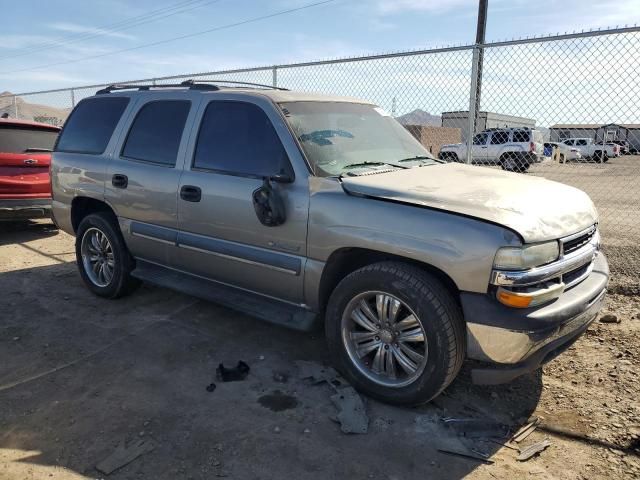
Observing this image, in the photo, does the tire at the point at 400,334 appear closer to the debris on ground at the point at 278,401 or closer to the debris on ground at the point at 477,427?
the debris on ground at the point at 477,427

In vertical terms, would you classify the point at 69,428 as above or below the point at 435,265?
below

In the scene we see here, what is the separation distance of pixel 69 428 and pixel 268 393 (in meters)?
1.19

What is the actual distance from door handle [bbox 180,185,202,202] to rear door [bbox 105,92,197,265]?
10 cm

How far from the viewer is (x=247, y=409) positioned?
3188 millimetres

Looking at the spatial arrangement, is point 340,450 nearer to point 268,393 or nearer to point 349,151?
point 268,393

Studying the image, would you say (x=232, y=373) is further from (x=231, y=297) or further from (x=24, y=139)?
(x=24, y=139)

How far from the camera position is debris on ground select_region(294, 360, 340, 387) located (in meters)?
3.52

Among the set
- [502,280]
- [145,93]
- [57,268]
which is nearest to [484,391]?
[502,280]

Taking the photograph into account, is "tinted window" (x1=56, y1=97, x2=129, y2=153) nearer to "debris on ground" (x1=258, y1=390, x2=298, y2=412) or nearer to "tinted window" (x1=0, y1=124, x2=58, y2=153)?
"tinted window" (x1=0, y1=124, x2=58, y2=153)

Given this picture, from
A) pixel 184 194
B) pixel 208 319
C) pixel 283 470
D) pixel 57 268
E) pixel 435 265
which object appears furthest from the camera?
pixel 57 268

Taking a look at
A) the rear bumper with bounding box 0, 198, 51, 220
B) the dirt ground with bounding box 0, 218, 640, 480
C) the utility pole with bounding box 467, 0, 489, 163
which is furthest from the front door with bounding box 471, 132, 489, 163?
the rear bumper with bounding box 0, 198, 51, 220

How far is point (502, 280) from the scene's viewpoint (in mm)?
2699

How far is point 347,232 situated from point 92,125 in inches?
130

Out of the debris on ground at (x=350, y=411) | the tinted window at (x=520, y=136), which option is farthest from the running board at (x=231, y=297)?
the tinted window at (x=520, y=136)
